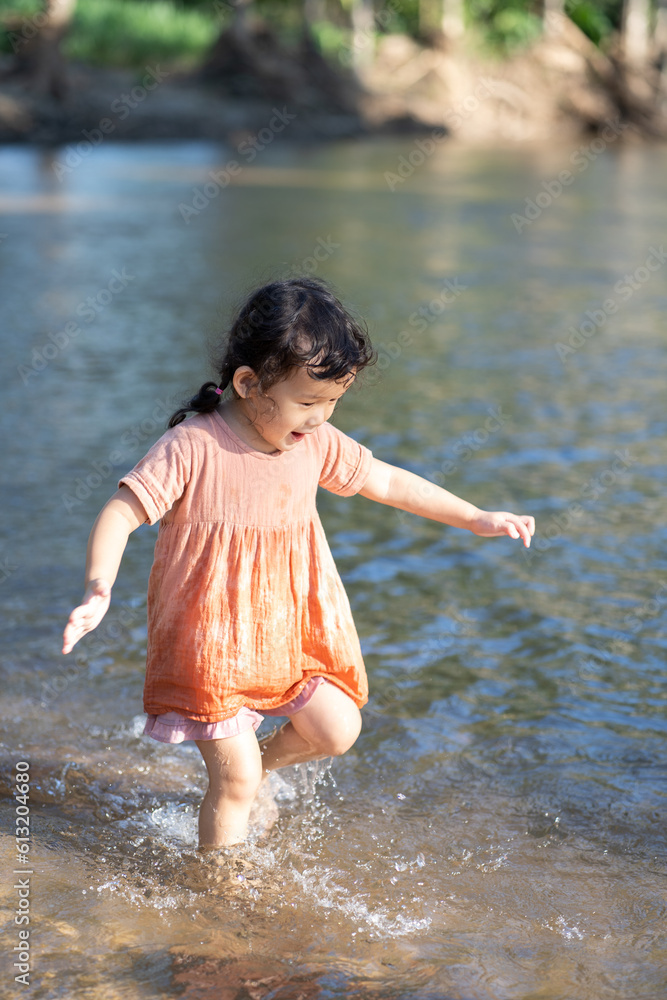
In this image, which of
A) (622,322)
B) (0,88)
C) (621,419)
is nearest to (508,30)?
(0,88)

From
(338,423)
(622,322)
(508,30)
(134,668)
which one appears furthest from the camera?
(508,30)

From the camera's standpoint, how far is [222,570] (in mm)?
2662

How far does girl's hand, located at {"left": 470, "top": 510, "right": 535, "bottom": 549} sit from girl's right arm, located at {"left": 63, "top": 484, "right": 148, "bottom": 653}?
2.69 feet

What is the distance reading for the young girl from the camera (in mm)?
2543

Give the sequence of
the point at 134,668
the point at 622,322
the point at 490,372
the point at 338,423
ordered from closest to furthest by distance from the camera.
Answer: the point at 134,668, the point at 338,423, the point at 490,372, the point at 622,322

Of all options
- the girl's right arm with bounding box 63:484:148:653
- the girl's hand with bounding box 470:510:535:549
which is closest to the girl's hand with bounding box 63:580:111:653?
the girl's right arm with bounding box 63:484:148:653

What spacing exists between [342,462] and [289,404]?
33 cm

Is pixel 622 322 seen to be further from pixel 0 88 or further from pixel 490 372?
pixel 0 88

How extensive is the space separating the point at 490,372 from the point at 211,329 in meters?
2.04

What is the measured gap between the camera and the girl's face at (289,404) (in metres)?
2.55

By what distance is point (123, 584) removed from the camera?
468 cm
